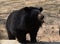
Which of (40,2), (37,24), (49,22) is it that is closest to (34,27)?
(37,24)

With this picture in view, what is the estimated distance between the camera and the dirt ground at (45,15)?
7.76 meters

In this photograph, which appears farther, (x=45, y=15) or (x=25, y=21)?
(x=45, y=15)

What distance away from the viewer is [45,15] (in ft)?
31.3

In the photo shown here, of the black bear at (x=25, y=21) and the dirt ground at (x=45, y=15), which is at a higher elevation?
the black bear at (x=25, y=21)

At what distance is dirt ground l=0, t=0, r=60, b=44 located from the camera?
7.76 metres

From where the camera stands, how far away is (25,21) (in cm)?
652

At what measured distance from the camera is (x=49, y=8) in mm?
10422

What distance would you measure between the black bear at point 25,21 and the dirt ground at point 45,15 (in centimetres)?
95

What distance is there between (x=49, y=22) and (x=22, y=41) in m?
2.24

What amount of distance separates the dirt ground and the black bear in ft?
3.11

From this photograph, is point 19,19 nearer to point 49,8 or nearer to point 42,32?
point 42,32

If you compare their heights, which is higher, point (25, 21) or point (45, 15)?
point (25, 21)

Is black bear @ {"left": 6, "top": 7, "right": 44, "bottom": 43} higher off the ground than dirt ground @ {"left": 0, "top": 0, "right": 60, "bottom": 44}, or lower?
higher

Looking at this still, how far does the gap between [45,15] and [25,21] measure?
308 centimetres
